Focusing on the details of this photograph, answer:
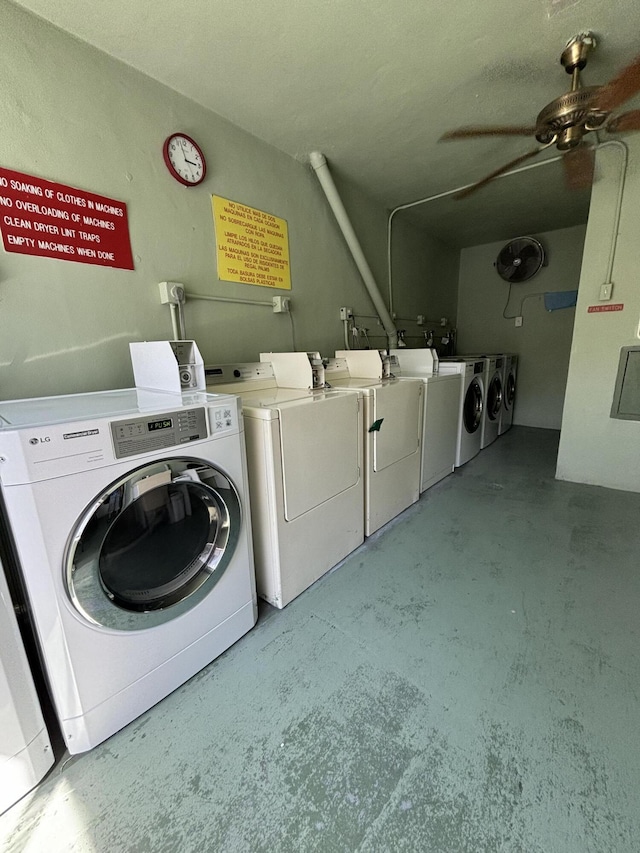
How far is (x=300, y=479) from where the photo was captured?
5.30 ft

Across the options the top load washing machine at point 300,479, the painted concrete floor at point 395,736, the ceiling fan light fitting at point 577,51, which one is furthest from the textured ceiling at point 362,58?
the painted concrete floor at point 395,736

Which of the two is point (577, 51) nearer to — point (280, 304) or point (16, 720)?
point (280, 304)

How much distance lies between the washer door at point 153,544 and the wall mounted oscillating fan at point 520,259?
4.87m

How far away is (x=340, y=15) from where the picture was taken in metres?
1.46

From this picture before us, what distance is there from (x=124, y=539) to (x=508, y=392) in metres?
4.66

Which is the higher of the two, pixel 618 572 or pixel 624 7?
pixel 624 7

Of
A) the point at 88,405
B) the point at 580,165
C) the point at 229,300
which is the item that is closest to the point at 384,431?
the point at 229,300

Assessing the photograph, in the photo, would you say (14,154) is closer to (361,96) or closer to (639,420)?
(361,96)

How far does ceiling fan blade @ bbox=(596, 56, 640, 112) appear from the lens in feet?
4.70

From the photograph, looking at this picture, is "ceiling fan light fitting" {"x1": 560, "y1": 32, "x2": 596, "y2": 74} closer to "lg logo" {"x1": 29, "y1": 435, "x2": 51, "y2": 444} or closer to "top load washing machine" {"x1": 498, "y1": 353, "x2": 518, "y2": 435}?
"lg logo" {"x1": 29, "y1": 435, "x2": 51, "y2": 444}

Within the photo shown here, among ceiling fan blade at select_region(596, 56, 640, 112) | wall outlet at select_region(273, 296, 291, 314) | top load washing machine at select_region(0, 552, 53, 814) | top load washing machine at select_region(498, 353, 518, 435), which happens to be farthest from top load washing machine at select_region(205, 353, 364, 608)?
top load washing machine at select_region(498, 353, 518, 435)

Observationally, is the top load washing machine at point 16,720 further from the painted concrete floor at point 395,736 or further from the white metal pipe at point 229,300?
the white metal pipe at point 229,300

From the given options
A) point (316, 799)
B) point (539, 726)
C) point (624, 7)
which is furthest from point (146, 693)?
point (624, 7)

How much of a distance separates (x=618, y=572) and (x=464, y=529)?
78 centimetres
